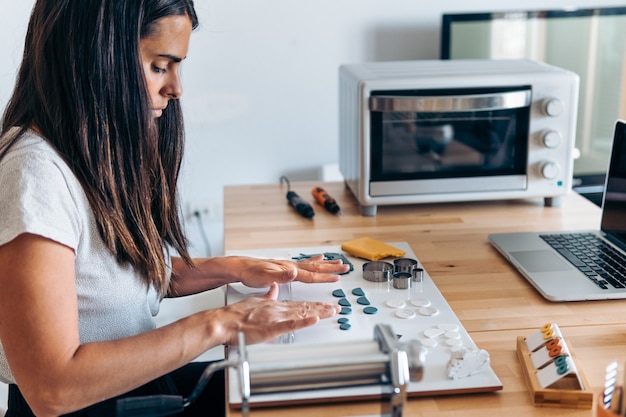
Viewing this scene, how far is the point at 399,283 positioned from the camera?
136 centimetres

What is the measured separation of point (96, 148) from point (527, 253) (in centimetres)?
85

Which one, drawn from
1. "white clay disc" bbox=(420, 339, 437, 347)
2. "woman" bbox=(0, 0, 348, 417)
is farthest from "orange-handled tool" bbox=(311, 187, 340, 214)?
"white clay disc" bbox=(420, 339, 437, 347)

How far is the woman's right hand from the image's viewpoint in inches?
43.9

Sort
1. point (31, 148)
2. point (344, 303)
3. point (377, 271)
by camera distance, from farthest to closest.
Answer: point (377, 271) < point (344, 303) < point (31, 148)

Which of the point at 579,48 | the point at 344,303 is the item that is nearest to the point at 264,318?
the point at 344,303

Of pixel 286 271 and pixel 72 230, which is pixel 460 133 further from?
pixel 72 230

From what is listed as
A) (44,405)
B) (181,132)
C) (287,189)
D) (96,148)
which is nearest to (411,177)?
(287,189)

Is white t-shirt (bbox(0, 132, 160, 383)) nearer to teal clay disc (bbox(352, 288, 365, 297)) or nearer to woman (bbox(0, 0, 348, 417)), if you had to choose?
woman (bbox(0, 0, 348, 417))

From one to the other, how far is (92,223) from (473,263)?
758mm

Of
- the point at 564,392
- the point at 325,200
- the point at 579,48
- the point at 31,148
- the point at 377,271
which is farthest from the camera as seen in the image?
the point at 579,48

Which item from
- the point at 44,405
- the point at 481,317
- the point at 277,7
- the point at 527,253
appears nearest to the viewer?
the point at 44,405

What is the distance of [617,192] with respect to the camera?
1.51 m

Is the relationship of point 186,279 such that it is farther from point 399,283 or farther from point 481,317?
point 481,317

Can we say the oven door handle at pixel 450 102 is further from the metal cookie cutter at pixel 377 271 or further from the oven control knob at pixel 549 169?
the metal cookie cutter at pixel 377 271
